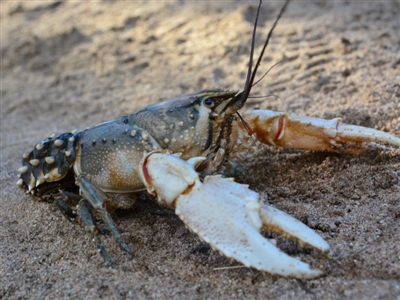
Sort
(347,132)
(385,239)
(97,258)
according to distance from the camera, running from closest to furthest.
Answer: (385,239)
(97,258)
(347,132)

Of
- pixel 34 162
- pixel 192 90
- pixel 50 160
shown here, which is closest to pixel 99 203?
pixel 50 160

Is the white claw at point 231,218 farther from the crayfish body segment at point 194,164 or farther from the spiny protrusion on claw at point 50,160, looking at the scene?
the spiny protrusion on claw at point 50,160

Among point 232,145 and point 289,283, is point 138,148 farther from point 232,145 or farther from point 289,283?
point 289,283

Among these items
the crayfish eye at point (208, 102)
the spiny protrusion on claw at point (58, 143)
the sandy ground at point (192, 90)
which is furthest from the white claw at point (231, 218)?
the spiny protrusion on claw at point (58, 143)

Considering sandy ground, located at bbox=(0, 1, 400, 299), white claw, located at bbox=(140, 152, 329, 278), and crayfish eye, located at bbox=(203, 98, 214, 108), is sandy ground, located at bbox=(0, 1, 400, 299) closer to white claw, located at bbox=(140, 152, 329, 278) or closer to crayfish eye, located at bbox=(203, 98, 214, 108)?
white claw, located at bbox=(140, 152, 329, 278)

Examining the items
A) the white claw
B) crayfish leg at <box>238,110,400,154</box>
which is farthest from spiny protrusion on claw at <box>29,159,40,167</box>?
crayfish leg at <box>238,110,400,154</box>

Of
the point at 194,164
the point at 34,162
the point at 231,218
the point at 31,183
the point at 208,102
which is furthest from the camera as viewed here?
the point at 31,183

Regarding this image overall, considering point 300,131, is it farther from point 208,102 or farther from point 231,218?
point 231,218

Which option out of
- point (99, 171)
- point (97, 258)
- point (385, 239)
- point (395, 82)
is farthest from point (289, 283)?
point (395, 82)
